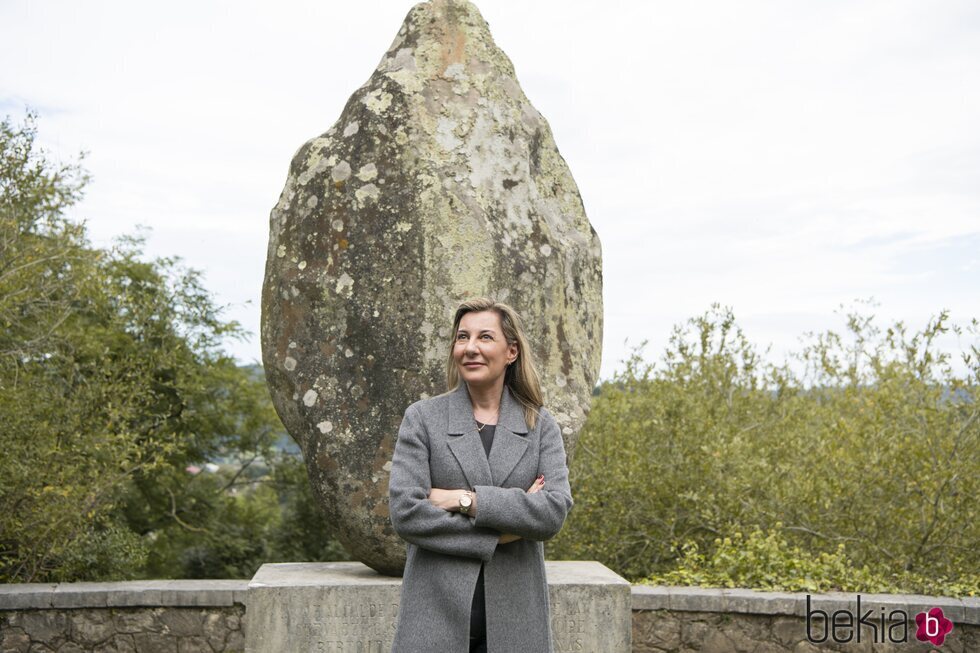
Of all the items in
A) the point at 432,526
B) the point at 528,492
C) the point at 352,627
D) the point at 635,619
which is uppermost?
the point at 528,492

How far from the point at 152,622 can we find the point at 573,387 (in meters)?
3.58

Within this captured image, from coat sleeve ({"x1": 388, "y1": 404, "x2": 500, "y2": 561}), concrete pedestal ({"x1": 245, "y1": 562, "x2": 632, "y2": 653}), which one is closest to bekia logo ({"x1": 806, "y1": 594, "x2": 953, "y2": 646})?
concrete pedestal ({"x1": 245, "y1": 562, "x2": 632, "y2": 653})

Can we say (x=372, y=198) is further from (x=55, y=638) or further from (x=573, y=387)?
(x=55, y=638)

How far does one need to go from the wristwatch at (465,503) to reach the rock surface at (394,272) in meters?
1.75

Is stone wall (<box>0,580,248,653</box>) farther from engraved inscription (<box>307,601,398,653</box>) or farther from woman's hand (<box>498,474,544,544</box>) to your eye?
woman's hand (<box>498,474,544,544</box>)

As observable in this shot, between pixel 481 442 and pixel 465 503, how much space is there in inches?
10.8

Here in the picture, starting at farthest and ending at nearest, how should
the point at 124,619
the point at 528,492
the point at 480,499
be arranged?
the point at 124,619
the point at 528,492
the point at 480,499

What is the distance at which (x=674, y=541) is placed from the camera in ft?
29.9

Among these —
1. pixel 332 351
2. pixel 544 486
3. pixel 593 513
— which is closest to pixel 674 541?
pixel 593 513

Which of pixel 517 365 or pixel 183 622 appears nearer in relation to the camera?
pixel 517 365

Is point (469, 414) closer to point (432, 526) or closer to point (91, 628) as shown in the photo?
point (432, 526)

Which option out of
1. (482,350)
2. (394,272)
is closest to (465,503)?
(482,350)

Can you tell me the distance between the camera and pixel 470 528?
11.4 feet

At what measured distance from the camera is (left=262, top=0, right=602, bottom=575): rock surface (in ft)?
17.1
